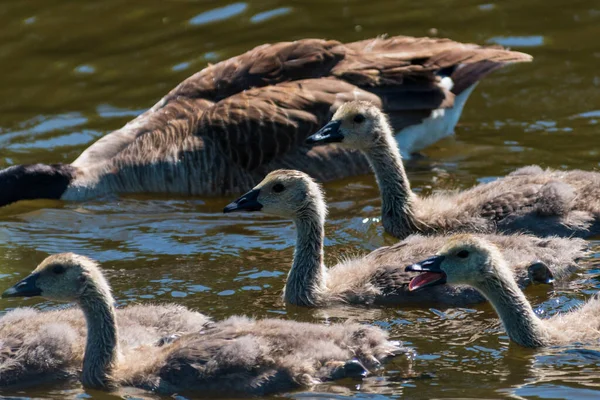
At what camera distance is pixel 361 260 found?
11883 mm

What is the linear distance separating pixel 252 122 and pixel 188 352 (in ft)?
19.6

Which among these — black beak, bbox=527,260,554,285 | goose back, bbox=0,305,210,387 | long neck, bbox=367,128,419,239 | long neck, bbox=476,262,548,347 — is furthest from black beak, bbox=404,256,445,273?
long neck, bbox=367,128,419,239

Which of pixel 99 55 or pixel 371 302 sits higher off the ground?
pixel 99 55

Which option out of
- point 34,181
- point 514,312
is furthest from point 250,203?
point 34,181

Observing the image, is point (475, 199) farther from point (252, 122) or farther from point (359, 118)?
point (252, 122)

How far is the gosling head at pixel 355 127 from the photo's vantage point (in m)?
13.4

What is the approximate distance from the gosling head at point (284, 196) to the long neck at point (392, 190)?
1.50m

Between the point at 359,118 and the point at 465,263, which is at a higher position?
the point at 359,118

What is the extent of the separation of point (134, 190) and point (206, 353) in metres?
6.44

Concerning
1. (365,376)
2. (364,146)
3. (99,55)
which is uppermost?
(99,55)

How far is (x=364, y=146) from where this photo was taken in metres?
13.5

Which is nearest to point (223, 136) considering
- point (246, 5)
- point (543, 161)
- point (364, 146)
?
point (364, 146)

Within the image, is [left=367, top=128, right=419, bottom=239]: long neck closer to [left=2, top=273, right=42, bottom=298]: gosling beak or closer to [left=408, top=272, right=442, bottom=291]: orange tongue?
[left=408, top=272, right=442, bottom=291]: orange tongue

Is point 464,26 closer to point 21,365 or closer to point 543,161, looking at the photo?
point 543,161
